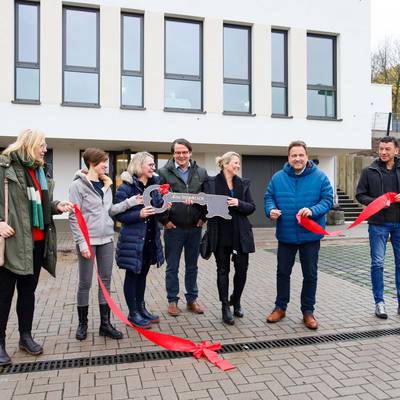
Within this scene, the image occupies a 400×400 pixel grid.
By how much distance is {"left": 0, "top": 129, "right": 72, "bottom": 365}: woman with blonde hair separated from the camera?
366 cm

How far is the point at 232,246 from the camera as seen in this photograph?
4836mm

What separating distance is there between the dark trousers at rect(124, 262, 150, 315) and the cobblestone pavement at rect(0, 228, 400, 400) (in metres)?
0.28

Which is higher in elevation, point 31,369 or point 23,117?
point 23,117

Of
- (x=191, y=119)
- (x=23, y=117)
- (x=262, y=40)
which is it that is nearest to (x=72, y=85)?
(x=23, y=117)

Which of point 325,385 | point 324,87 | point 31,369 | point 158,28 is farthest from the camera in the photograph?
point 324,87

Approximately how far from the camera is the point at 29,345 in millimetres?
3953

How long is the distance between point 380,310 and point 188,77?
402 inches

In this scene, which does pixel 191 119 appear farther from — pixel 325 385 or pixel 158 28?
pixel 325 385

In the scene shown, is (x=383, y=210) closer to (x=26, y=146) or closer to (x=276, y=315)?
(x=276, y=315)

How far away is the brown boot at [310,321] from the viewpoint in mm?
4645

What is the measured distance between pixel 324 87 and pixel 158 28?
6.08 meters

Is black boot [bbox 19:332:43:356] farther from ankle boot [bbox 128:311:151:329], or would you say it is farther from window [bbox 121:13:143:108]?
window [bbox 121:13:143:108]

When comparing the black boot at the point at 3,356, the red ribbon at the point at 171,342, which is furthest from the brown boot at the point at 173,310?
the black boot at the point at 3,356

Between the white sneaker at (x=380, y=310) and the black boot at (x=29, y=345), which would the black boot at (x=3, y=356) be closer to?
the black boot at (x=29, y=345)
